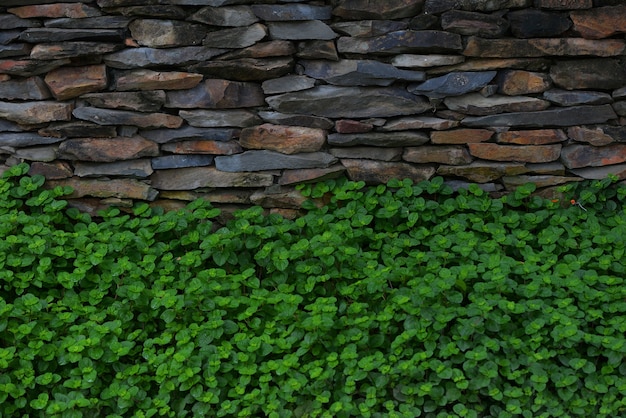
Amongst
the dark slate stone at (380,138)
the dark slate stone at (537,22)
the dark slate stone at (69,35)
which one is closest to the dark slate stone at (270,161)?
the dark slate stone at (380,138)

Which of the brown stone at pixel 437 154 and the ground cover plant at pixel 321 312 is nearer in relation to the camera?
the ground cover plant at pixel 321 312

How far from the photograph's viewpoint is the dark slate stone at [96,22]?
3711 millimetres

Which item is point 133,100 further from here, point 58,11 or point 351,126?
point 351,126

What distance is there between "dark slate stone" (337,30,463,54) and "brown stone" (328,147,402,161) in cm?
51

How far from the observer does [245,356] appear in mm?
3107

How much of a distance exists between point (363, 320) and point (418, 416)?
0.44m

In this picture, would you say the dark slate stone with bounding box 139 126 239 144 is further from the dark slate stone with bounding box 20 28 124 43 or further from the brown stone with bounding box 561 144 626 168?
the brown stone with bounding box 561 144 626 168

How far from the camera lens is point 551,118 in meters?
3.88

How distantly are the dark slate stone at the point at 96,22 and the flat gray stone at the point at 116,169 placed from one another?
702 millimetres

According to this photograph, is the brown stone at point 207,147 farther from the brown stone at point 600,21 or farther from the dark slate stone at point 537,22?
the brown stone at point 600,21

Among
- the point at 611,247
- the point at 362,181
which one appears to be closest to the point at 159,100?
the point at 362,181

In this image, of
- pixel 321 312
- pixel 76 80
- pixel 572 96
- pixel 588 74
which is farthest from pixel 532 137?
pixel 76 80

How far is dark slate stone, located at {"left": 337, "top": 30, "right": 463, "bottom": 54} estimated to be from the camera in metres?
3.68

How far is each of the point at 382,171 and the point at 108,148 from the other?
1417 millimetres
